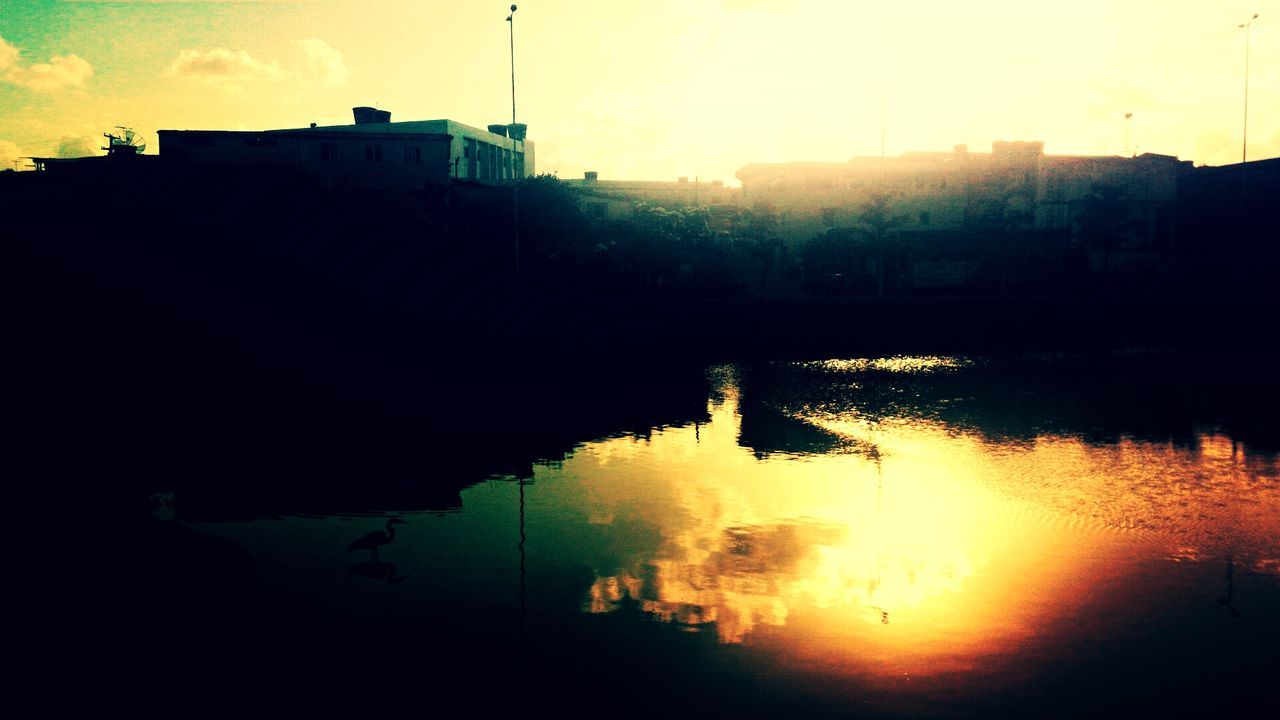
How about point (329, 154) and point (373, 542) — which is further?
point (329, 154)

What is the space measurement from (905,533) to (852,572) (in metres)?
2.41

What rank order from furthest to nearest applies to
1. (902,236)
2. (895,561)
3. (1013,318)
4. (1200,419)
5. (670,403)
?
1. (902,236)
2. (1013,318)
3. (670,403)
4. (1200,419)
5. (895,561)

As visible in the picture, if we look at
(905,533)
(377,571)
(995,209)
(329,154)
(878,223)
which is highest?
(329,154)

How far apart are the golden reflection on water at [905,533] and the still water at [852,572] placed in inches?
2.2

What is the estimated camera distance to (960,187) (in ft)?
236

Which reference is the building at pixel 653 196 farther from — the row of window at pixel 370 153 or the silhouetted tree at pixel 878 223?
the row of window at pixel 370 153

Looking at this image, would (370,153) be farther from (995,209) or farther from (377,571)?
(377,571)

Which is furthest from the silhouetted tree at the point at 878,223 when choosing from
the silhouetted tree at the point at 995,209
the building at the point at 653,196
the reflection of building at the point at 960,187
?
the building at the point at 653,196

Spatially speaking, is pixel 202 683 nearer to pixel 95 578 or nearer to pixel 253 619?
pixel 253 619

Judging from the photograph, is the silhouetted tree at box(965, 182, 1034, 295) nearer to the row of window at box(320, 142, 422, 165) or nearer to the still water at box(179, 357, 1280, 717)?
the row of window at box(320, 142, 422, 165)

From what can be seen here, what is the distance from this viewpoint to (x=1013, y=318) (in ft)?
173

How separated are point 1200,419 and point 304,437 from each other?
25099 millimetres

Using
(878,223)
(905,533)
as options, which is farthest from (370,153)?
(905,533)

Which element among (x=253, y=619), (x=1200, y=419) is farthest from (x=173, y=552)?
(x=1200, y=419)
